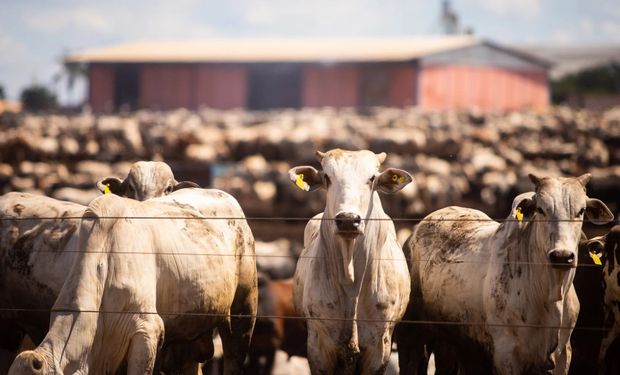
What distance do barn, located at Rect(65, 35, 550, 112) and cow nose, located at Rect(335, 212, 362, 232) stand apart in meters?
39.3

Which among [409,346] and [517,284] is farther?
[409,346]

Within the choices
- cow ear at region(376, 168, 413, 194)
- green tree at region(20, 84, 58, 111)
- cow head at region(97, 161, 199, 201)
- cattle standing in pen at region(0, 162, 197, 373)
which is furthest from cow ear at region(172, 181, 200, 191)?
green tree at region(20, 84, 58, 111)

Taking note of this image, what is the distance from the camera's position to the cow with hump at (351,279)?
9.06 meters

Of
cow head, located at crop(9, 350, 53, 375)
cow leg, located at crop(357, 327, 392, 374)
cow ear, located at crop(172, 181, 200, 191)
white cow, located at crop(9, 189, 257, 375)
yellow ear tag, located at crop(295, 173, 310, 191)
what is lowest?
cow leg, located at crop(357, 327, 392, 374)

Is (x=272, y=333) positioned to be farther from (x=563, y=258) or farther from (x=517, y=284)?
(x=563, y=258)

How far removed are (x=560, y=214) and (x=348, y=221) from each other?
1649mm

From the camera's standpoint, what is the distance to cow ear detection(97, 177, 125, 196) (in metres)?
11.5

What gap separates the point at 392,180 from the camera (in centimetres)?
945

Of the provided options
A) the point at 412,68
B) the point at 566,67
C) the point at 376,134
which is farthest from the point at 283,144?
the point at 566,67

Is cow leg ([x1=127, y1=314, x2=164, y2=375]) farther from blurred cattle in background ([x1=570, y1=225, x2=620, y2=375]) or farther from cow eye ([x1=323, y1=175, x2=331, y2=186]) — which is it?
blurred cattle in background ([x1=570, y1=225, x2=620, y2=375])

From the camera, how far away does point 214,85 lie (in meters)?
51.6

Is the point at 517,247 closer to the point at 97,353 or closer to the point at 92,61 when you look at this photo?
the point at 97,353

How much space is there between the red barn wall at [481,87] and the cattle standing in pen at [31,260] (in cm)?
3829

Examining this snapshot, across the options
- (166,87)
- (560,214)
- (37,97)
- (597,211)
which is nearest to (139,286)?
(560,214)
